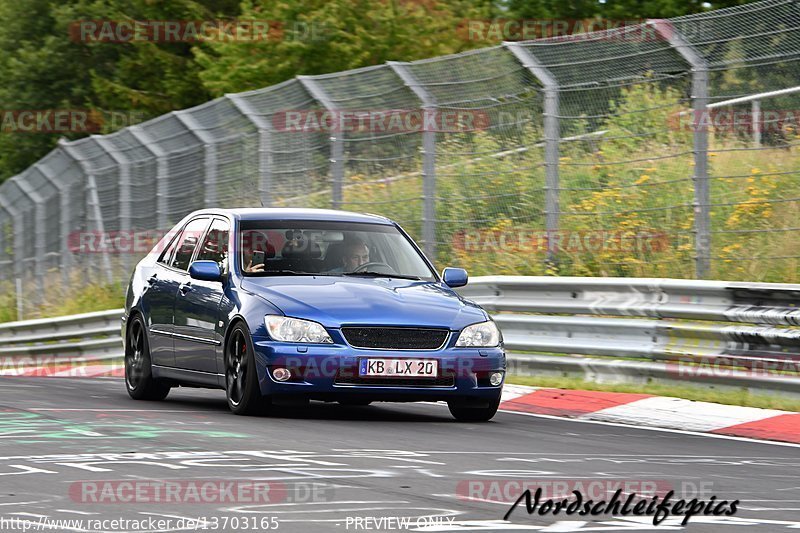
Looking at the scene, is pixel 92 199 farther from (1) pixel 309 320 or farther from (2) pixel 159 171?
(1) pixel 309 320

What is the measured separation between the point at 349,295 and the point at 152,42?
147 ft

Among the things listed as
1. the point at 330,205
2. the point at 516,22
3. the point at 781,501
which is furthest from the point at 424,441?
the point at 516,22

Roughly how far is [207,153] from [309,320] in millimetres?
11608

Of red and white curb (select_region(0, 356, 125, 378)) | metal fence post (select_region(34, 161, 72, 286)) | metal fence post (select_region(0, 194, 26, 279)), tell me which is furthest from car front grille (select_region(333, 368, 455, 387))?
metal fence post (select_region(0, 194, 26, 279))

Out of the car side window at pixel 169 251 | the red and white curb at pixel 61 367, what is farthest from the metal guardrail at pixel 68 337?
the car side window at pixel 169 251

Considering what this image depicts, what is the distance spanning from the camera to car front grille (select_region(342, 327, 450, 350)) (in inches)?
413

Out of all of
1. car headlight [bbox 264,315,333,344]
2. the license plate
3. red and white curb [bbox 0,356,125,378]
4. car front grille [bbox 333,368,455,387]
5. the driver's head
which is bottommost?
red and white curb [bbox 0,356,125,378]

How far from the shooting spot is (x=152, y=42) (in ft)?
178

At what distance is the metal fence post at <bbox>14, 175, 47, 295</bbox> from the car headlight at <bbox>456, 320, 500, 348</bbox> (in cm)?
1847

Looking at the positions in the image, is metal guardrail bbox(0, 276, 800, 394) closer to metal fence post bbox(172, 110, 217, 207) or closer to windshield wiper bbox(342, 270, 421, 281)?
windshield wiper bbox(342, 270, 421, 281)

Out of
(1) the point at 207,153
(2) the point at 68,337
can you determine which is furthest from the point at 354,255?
(2) the point at 68,337

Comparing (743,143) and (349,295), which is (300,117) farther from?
(349,295)

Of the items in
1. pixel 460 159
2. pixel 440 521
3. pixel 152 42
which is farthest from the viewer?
pixel 152 42

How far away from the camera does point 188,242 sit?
1273 centimetres
